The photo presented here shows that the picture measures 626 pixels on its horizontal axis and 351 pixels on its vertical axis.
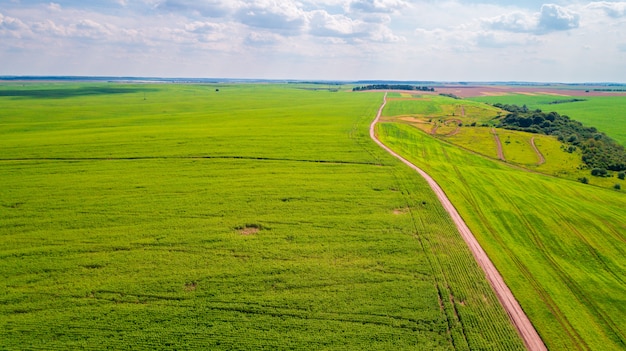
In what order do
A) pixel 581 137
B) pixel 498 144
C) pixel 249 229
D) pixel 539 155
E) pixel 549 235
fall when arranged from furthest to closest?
pixel 581 137
pixel 498 144
pixel 539 155
pixel 549 235
pixel 249 229

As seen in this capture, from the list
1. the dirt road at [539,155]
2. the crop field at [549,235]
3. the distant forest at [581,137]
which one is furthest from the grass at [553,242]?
the distant forest at [581,137]

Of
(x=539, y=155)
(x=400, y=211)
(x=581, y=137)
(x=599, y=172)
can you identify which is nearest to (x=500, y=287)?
(x=400, y=211)

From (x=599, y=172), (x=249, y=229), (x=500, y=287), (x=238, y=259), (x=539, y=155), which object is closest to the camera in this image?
(x=500, y=287)

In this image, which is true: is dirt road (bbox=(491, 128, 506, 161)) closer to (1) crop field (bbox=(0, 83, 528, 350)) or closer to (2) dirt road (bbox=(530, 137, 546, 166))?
(2) dirt road (bbox=(530, 137, 546, 166))

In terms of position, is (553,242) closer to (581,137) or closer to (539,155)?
(539,155)

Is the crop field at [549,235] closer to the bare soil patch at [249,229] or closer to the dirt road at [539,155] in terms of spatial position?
the dirt road at [539,155]

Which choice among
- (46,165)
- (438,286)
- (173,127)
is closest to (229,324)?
(438,286)

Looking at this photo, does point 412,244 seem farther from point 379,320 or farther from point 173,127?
point 173,127
